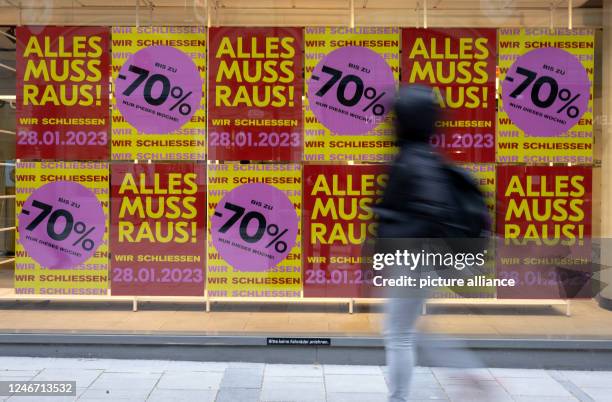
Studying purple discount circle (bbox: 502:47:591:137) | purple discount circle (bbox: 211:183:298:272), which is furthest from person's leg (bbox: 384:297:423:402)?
purple discount circle (bbox: 502:47:591:137)

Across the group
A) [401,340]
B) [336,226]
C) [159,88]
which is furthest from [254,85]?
[401,340]

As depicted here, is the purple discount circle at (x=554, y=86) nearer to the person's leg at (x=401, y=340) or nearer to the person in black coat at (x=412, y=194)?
the person in black coat at (x=412, y=194)

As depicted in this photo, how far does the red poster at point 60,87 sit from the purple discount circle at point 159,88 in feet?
0.65

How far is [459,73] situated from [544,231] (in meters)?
1.55

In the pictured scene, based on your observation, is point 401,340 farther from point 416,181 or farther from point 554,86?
point 554,86

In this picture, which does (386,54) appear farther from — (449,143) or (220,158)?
(220,158)

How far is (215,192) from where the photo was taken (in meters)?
5.68

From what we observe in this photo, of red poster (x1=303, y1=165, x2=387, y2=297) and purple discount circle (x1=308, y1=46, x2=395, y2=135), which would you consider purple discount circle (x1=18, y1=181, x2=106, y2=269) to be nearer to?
red poster (x1=303, y1=165, x2=387, y2=297)

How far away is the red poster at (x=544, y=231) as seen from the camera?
18.4 feet

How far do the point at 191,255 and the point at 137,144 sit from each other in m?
1.08

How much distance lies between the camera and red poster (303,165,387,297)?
5668 millimetres

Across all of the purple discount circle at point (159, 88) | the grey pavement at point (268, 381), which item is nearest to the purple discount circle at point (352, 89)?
the purple discount circle at point (159, 88)

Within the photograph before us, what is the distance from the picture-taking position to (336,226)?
570 centimetres

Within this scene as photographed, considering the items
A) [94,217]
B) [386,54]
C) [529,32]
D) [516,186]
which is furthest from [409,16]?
[94,217]
